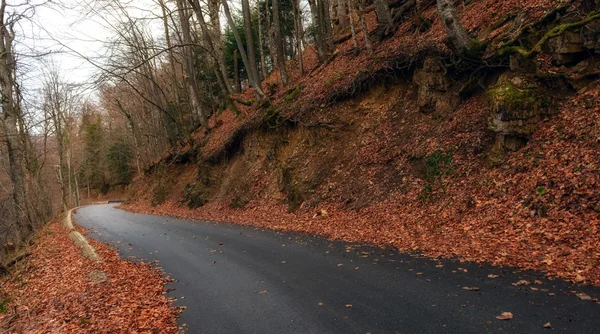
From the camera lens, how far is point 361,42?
18594 millimetres

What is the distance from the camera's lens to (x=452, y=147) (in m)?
10.7

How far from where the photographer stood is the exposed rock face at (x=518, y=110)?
8.97 metres

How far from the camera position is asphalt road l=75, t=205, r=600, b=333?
14.2 feet

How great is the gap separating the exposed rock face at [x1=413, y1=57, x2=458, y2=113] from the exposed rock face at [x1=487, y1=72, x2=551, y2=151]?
2.44 meters

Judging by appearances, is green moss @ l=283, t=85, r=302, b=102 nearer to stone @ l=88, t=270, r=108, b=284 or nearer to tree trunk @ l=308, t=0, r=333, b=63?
tree trunk @ l=308, t=0, r=333, b=63

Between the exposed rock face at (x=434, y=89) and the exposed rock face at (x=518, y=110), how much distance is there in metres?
2.44

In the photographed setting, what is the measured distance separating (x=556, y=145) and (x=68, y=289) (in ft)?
36.9

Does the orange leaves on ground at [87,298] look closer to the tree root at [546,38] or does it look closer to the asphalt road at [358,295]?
the asphalt road at [358,295]

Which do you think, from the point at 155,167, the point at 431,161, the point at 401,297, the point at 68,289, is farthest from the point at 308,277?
the point at 155,167

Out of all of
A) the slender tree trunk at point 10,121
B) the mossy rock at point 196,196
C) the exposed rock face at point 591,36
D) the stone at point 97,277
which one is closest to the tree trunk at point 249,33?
the mossy rock at point 196,196

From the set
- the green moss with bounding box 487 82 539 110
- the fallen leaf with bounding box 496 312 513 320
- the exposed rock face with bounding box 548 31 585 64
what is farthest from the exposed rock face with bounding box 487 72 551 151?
the fallen leaf with bounding box 496 312 513 320

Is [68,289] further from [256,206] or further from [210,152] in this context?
[210,152]

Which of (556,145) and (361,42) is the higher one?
(361,42)

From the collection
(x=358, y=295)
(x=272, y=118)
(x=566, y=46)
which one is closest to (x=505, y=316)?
(x=358, y=295)
